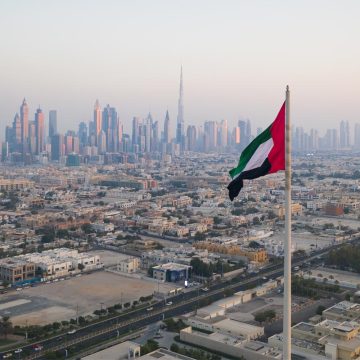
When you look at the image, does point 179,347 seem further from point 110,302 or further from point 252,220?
point 252,220

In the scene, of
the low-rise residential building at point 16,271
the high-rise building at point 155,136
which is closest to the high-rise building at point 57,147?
the high-rise building at point 155,136

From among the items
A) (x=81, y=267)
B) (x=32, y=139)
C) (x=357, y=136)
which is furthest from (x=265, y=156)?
(x=357, y=136)

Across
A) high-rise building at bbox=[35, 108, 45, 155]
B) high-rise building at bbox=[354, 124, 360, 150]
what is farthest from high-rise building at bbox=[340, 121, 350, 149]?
high-rise building at bbox=[35, 108, 45, 155]

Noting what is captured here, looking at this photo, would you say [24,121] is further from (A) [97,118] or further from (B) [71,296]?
(B) [71,296]

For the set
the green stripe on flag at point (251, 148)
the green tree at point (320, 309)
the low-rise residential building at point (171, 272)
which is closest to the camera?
the green stripe on flag at point (251, 148)

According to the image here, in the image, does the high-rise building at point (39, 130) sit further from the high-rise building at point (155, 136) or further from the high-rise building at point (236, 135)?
the high-rise building at point (236, 135)
